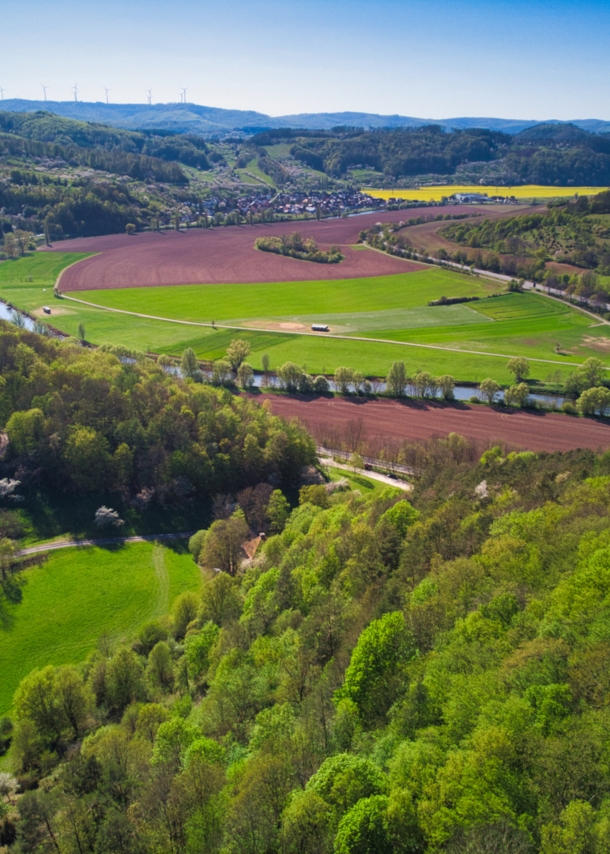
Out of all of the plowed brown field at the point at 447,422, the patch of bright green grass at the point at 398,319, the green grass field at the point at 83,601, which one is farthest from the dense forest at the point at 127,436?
the patch of bright green grass at the point at 398,319

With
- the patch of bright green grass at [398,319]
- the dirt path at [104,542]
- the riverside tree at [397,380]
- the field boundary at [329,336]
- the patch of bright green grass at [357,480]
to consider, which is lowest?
the dirt path at [104,542]

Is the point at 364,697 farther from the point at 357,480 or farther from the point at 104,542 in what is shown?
the point at 357,480

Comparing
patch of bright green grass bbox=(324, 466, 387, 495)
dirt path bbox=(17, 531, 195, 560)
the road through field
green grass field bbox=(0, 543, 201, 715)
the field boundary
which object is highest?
the field boundary

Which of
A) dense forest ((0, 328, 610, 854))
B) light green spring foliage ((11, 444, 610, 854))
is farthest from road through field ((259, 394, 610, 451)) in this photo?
light green spring foliage ((11, 444, 610, 854))

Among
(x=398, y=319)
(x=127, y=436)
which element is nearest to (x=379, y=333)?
(x=398, y=319)

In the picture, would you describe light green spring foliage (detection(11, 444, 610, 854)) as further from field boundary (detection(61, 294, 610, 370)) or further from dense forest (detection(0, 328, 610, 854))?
field boundary (detection(61, 294, 610, 370))

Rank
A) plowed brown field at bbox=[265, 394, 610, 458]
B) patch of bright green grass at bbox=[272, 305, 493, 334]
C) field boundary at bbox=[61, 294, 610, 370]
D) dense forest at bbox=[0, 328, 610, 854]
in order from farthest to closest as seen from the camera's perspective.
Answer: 1. patch of bright green grass at bbox=[272, 305, 493, 334]
2. field boundary at bbox=[61, 294, 610, 370]
3. plowed brown field at bbox=[265, 394, 610, 458]
4. dense forest at bbox=[0, 328, 610, 854]

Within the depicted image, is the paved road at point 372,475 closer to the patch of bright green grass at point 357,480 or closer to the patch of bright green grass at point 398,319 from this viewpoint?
the patch of bright green grass at point 357,480
